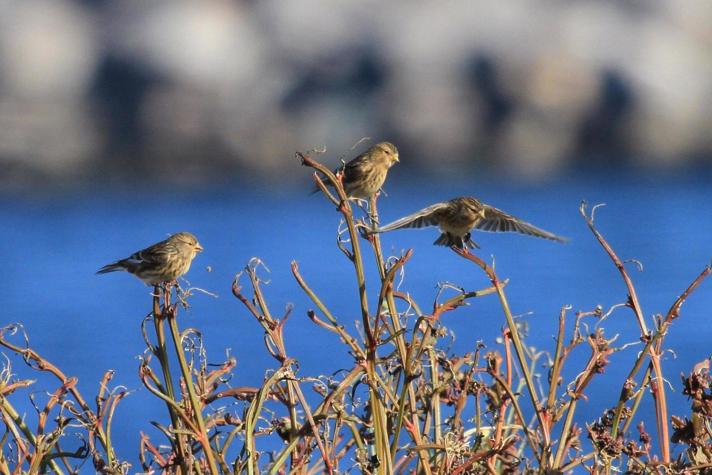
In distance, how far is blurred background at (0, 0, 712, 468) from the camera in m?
3.28

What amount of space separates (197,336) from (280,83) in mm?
5553

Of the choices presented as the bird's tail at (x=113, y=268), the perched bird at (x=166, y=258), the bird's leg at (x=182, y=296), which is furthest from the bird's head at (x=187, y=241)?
the bird's leg at (x=182, y=296)

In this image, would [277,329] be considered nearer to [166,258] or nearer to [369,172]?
[166,258]

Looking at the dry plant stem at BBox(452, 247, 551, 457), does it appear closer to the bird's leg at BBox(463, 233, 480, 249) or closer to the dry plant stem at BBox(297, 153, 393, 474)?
the dry plant stem at BBox(297, 153, 393, 474)

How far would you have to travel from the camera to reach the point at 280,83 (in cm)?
645

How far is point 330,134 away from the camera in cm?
572

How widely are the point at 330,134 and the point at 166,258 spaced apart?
400 centimetres

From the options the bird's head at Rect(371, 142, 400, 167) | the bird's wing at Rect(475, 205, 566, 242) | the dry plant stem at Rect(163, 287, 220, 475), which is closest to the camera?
the dry plant stem at Rect(163, 287, 220, 475)

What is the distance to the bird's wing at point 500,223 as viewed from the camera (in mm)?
1649

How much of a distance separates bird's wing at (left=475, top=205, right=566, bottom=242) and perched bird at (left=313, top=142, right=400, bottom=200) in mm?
295

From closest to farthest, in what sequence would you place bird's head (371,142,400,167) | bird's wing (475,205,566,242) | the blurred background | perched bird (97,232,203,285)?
bird's wing (475,205,566,242)
perched bird (97,232,203,285)
bird's head (371,142,400,167)
the blurred background

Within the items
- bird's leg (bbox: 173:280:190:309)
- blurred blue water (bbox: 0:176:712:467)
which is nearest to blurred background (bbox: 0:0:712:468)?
blurred blue water (bbox: 0:176:712:467)

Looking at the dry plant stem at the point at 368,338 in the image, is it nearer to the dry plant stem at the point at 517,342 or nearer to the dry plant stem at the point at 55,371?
the dry plant stem at the point at 517,342

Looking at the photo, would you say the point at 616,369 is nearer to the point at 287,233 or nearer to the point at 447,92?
the point at 287,233
